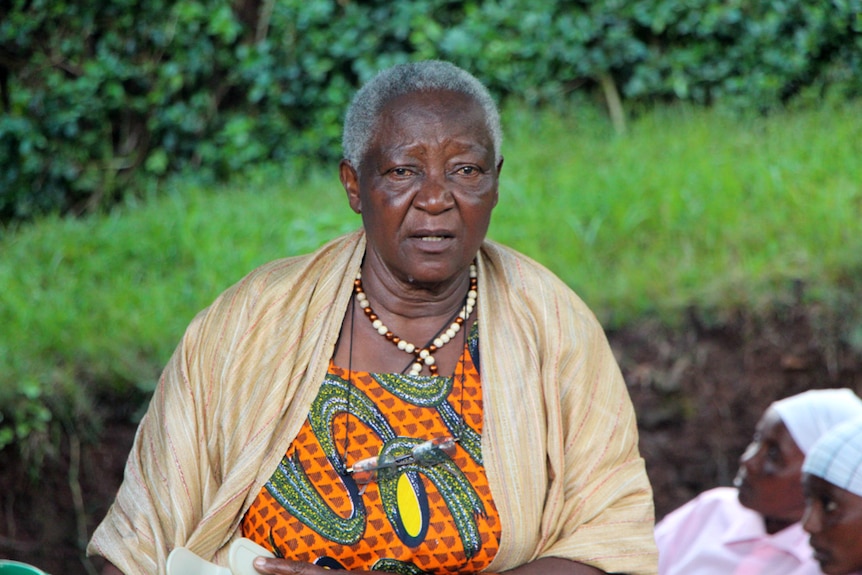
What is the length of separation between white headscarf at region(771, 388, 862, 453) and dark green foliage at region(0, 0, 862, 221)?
11.4 feet

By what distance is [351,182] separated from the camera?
3.07 m

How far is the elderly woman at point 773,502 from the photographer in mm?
4047

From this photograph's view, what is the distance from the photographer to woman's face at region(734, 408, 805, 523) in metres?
4.07

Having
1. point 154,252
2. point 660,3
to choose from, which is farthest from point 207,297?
point 660,3

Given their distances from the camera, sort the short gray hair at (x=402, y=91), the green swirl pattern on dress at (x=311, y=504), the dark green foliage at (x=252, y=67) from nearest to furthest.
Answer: the green swirl pattern on dress at (x=311, y=504) → the short gray hair at (x=402, y=91) → the dark green foliage at (x=252, y=67)

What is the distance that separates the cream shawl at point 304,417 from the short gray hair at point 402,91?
0.37 metres

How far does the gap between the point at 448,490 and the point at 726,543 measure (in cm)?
172

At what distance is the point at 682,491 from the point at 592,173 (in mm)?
1947

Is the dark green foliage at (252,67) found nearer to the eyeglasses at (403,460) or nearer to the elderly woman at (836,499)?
the elderly woman at (836,499)

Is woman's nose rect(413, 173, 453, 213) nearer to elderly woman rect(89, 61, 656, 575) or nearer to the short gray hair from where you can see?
elderly woman rect(89, 61, 656, 575)

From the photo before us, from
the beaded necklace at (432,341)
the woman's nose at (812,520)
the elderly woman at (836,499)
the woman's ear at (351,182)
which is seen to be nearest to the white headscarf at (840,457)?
the elderly woman at (836,499)

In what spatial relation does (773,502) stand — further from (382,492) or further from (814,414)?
(382,492)

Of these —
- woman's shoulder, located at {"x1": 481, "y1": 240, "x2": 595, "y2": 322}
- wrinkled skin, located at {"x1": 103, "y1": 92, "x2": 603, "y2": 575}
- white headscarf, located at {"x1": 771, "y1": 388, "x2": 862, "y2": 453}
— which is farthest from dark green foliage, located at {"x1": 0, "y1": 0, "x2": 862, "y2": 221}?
wrinkled skin, located at {"x1": 103, "y1": 92, "x2": 603, "y2": 575}

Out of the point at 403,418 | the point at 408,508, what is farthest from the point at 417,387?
the point at 408,508
